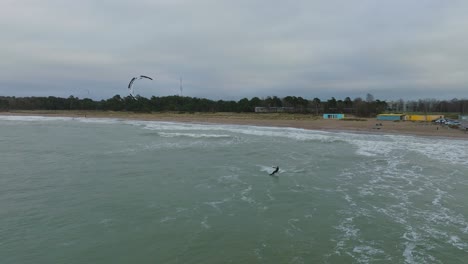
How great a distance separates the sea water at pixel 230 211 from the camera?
8.60 metres

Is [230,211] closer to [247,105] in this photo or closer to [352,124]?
[352,124]

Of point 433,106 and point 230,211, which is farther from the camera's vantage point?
point 433,106

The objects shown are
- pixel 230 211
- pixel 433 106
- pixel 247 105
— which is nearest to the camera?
pixel 230 211

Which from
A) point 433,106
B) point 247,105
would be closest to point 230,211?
point 247,105

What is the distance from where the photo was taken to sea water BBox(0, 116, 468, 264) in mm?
8602

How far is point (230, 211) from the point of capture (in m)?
11.6

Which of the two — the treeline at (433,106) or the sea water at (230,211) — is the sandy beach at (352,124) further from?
the treeline at (433,106)

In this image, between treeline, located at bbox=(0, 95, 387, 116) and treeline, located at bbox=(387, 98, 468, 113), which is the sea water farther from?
treeline, located at bbox=(387, 98, 468, 113)

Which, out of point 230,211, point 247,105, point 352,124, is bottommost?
point 230,211

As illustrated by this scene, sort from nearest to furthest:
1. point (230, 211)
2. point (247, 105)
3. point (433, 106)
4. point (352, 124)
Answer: point (230, 211), point (352, 124), point (247, 105), point (433, 106)

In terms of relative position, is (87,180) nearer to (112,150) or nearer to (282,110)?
(112,150)

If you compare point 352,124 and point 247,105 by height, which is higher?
point 247,105

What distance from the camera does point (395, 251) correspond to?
871 centimetres

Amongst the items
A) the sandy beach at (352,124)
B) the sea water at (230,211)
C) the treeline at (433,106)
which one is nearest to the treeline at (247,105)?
the sandy beach at (352,124)
